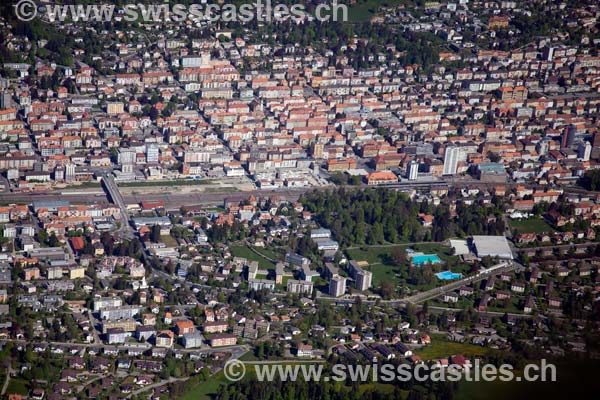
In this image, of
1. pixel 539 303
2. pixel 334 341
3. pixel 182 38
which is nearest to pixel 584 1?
pixel 182 38

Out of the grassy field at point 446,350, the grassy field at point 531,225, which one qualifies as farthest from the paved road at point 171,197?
the grassy field at point 446,350

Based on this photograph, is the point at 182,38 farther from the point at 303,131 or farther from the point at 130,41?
the point at 303,131

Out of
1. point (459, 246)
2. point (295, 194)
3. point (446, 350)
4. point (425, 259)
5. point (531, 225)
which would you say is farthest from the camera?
point (295, 194)

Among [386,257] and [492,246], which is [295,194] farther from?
[492,246]

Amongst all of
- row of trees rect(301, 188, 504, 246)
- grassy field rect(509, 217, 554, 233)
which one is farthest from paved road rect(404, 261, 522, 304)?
grassy field rect(509, 217, 554, 233)

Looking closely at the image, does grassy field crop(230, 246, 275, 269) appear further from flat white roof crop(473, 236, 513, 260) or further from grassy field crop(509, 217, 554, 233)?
grassy field crop(509, 217, 554, 233)

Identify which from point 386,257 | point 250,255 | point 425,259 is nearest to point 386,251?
point 386,257
